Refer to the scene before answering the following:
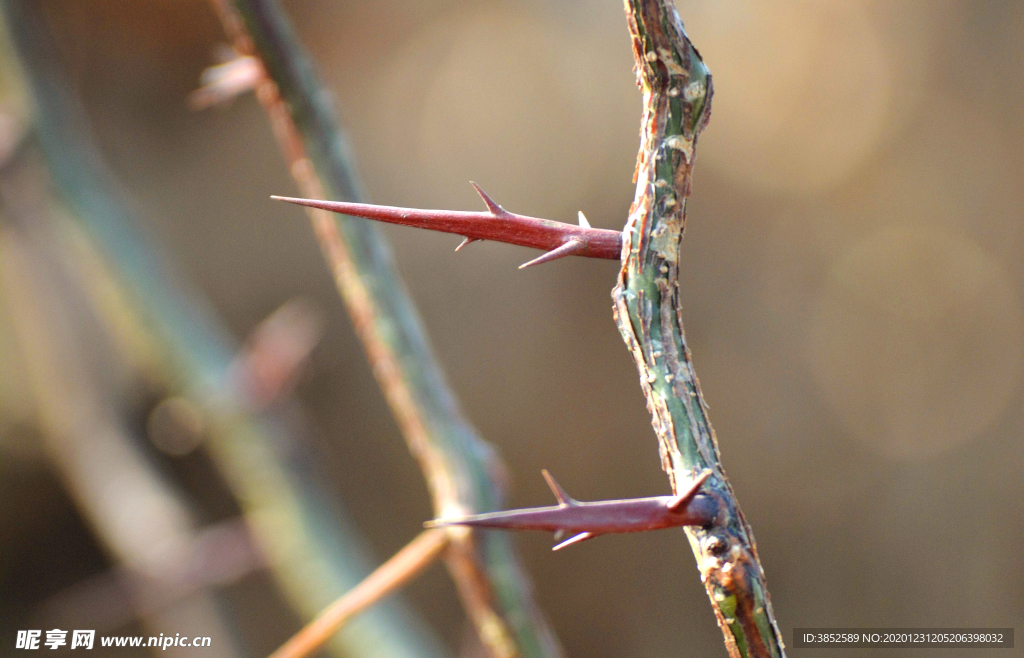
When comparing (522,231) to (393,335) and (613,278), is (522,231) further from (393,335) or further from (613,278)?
(613,278)

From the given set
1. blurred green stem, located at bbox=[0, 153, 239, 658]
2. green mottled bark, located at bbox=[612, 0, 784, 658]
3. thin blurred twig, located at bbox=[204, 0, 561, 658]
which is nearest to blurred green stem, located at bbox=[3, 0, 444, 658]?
blurred green stem, located at bbox=[0, 153, 239, 658]

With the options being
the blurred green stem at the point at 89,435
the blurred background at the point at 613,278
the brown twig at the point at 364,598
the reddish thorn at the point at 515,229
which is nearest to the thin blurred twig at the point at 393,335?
the brown twig at the point at 364,598

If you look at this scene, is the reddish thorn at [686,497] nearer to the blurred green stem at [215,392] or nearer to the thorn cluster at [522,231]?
the thorn cluster at [522,231]

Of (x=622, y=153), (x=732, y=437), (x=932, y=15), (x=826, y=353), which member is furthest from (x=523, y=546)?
(x=932, y=15)

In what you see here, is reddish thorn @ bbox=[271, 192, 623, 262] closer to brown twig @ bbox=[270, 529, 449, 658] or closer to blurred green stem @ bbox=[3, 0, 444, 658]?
brown twig @ bbox=[270, 529, 449, 658]

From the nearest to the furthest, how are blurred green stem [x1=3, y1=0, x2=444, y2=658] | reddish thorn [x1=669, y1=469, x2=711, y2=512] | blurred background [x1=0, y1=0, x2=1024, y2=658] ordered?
reddish thorn [x1=669, y1=469, x2=711, y2=512] → blurred green stem [x1=3, y1=0, x2=444, y2=658] → blurred background [x1=0, y1=0, x2=1024, y2=658]

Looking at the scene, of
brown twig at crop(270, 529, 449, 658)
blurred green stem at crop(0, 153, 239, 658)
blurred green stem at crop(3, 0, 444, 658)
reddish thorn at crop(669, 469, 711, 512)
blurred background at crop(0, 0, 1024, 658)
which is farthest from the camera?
blurred background at crop(0, 0, 1024, 658)
